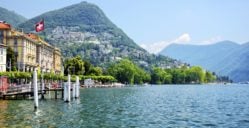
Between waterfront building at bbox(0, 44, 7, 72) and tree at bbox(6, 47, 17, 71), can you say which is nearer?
waterfront building at bbox(0, 44, 7, 72)

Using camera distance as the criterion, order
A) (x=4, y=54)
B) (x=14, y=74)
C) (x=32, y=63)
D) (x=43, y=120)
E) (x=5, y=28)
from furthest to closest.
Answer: (x=32, y=63), (x=5, y=28), (x=4, y=54), (x=14, y=74), (x=43, y=120)

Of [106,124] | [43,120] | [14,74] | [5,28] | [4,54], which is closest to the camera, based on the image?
[106,124]

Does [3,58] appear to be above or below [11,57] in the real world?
below

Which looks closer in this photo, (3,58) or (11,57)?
(3,58)

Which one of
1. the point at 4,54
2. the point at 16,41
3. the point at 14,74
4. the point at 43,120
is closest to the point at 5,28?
the point at 16,41

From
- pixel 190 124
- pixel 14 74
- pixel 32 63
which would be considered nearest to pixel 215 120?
pixel 190 124

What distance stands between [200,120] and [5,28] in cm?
12658

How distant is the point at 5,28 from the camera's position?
157125 millimetres

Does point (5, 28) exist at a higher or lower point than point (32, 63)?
higher

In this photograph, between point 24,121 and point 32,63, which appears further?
point 32,63

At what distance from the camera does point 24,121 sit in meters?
41.1

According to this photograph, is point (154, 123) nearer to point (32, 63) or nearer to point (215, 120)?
point (215, 120)

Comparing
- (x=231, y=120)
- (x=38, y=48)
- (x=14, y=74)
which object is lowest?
(x=231, y=120)

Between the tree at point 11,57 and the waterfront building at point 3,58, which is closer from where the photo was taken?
the waterfront building at point 3,58
